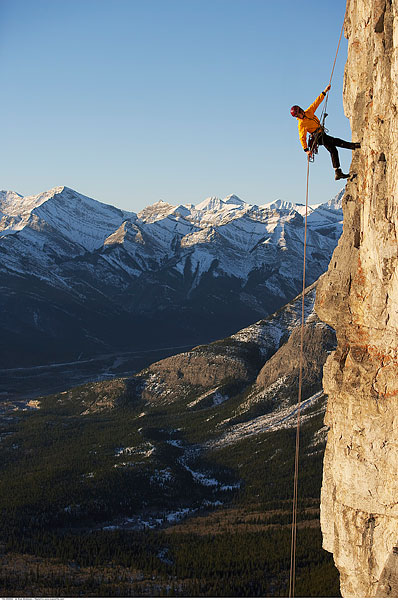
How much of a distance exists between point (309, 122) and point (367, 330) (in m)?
7.01

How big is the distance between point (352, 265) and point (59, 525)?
61.8 meters

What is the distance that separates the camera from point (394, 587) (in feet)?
52.6

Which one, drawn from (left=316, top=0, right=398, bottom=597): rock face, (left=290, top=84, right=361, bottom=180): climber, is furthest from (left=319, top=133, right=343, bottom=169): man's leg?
→ (left=316, top=0, right=398, bottom=597): rock face

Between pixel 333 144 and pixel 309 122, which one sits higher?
pixel 309 122

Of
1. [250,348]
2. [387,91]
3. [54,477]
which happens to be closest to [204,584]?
[54,477]

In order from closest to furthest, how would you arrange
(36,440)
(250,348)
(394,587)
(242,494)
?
(394,587), (242,494), (36,440), (250,348)

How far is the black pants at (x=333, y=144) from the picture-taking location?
19281 mm

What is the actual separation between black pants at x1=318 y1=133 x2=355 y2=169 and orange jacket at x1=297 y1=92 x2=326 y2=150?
455mm

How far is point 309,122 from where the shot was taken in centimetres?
2025

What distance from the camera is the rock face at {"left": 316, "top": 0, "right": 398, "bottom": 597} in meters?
16.8

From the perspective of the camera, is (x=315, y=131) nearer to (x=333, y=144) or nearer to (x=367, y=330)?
(x=333, y=144)

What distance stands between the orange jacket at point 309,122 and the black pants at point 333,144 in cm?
45

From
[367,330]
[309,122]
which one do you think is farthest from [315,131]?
[367,330]

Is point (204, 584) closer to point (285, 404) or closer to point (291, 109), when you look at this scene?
point (291, 109)
